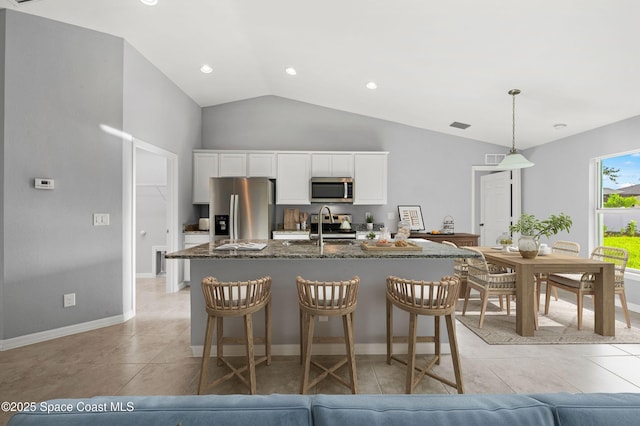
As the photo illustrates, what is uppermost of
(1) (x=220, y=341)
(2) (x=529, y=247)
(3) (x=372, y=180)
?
(3) (x=372, y=180)

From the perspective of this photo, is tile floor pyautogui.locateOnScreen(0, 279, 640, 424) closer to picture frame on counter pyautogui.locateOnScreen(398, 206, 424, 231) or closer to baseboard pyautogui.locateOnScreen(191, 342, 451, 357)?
baseboard pyautogui.locateOnScreen(191, 342, 451, 357)

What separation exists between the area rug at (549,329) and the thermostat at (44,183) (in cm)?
442

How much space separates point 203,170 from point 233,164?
0.53 m

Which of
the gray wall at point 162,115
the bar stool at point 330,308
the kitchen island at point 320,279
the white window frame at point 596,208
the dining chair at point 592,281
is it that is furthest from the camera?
the white window frame at point 596,208

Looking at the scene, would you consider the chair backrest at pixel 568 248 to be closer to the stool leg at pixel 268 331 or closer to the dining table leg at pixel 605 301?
the dining table leg at pixel 605 301

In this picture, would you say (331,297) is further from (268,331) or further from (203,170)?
(203,170)

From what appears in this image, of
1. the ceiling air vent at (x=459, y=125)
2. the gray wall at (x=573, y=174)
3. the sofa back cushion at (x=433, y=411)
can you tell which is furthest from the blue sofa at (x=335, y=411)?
the ceiling air vent at (x=459, y=125)

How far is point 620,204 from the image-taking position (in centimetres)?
395

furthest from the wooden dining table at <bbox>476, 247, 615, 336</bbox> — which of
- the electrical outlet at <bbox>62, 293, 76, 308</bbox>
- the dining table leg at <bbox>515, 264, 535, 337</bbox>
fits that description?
the electrical outlet at <bbox>62, 293, 76, 308</bbox>

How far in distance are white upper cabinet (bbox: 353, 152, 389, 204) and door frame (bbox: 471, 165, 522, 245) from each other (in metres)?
1.75

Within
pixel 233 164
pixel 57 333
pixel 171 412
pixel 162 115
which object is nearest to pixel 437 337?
pixel 171 412

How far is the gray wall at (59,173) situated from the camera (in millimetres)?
2715

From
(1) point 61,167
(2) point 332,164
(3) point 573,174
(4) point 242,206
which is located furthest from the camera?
(2) point 332,164

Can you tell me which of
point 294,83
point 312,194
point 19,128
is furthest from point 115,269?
point 294,83
